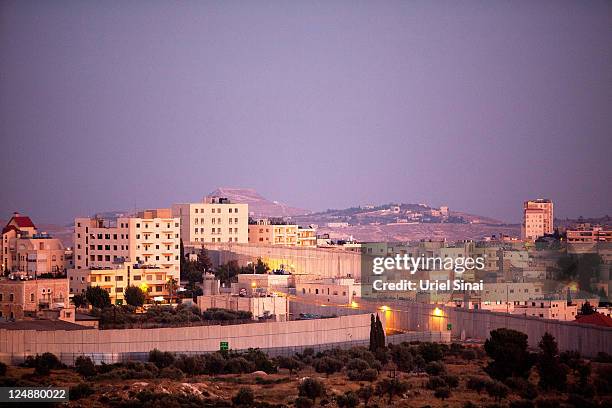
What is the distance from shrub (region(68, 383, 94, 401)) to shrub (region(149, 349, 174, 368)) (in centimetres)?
399

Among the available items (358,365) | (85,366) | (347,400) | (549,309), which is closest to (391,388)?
(347,400)

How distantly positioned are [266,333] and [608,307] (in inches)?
833

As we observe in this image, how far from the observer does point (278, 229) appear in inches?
3396

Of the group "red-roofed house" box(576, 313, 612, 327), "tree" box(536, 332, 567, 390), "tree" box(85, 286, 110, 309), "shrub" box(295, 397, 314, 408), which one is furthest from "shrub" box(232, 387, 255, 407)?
"tree" box(85, 286, 110, 309)

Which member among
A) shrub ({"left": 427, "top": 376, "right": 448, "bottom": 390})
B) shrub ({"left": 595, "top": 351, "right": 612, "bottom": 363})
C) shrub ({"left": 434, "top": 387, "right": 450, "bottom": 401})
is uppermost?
shrub ({"left": 595, "top": 351, "right": 612, "bottom": 363})

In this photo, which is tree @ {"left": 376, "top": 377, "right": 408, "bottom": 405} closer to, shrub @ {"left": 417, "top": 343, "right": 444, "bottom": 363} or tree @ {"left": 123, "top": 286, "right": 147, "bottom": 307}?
shrub @ {"left": 417, "top": 343, "right": 444, "bottom": 363}

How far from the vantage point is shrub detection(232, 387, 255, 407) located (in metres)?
25.9

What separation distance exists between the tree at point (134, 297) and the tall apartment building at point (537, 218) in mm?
84790

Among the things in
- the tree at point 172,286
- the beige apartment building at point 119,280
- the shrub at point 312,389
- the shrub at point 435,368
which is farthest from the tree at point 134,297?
the shrub at point 312,389

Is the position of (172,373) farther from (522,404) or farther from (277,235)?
(277,235)

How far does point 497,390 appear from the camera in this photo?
89.8 ft

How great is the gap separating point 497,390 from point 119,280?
24.4 m

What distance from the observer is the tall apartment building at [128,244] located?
175 feet

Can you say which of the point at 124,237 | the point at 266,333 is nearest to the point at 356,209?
the point at 124,237
